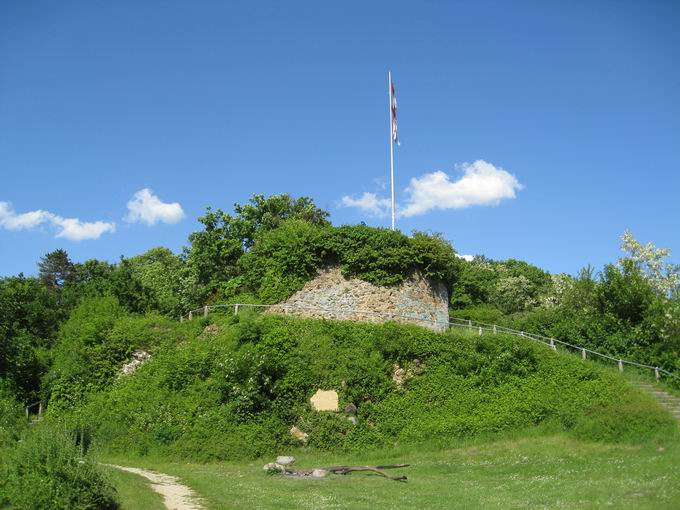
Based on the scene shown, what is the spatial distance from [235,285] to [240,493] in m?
21.8

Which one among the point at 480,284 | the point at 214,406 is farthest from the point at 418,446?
the point at 480,284

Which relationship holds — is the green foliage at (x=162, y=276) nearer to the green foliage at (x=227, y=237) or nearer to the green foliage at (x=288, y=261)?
the green foliage at (x=227, y=237)

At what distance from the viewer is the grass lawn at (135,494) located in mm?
13031

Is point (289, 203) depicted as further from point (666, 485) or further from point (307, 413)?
point (666, 485)

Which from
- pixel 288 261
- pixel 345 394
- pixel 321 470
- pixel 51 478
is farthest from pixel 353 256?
pixel 51 478

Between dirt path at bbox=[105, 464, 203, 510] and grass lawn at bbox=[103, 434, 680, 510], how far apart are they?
1.08ft

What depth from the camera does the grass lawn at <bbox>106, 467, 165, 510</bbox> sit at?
1303 centimetres

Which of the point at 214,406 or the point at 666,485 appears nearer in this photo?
the point at 666,485

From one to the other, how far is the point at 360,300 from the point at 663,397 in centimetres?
1427

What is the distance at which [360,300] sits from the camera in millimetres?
31906

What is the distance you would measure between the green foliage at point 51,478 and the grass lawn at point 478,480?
4.53ft

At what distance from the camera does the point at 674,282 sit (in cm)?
4253

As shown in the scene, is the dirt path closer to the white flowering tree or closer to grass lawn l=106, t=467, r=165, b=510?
grass lawn l=106, t=467, r=165, b=510

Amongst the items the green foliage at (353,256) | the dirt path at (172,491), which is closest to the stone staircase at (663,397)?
the green foliage at (353,256)
